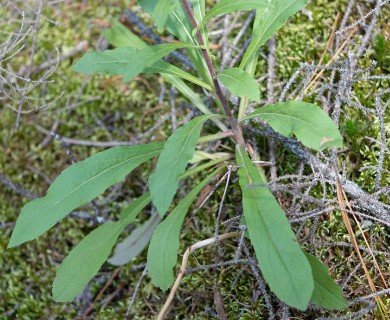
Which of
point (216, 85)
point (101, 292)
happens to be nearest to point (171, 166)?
point (216, 85)

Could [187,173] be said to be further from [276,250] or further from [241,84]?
[276,250]

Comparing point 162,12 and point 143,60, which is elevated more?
point 162,12

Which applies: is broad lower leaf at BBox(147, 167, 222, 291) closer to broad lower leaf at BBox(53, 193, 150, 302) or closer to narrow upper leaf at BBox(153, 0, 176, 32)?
broad lower leaf at BBox(53, 193, 150, 302)

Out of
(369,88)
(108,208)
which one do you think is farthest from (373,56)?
(108,208)

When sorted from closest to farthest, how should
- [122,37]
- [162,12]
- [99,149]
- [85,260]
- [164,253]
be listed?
[162,12]
[164,253]
[85,260]
[122,37]
[99,149]

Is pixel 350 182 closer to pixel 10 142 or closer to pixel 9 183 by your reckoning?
pixel 9 183

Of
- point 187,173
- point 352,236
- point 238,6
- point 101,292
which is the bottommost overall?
point 101,292

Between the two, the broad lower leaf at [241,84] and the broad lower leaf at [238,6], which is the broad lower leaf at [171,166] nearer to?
the broad lower leaf at [241,84]

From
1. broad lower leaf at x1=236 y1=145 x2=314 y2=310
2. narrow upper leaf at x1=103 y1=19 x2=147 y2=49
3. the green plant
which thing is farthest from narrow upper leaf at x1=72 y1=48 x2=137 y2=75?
broad lower leaf at x1=236 y1=145 x2=314 y2=310
